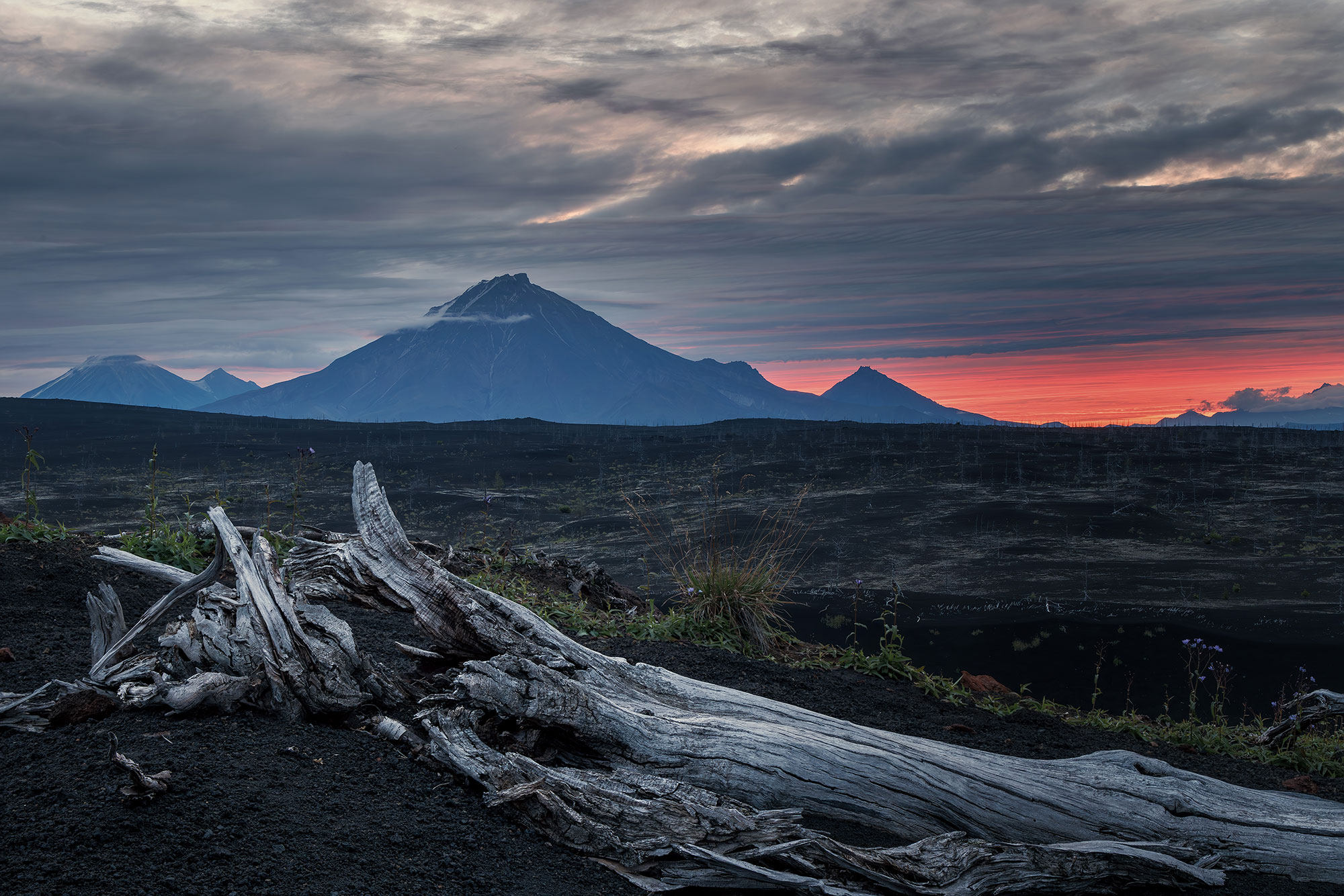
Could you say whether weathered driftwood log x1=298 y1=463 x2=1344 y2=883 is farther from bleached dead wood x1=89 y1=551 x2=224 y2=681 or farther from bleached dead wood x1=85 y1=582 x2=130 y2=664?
bleached dead wood x1=85 y1=582 x2=130 y2=664

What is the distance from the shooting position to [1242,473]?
56.5 m

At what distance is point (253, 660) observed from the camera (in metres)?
4.16

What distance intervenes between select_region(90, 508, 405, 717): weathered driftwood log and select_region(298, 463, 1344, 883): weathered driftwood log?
57 cm

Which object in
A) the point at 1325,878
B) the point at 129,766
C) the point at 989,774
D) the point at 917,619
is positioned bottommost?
the point at 917,619

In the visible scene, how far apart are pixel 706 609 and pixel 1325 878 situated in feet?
16.6

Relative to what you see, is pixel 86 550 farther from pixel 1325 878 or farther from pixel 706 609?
pixel 1325 878

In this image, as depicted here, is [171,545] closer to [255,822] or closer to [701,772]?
[255,822]

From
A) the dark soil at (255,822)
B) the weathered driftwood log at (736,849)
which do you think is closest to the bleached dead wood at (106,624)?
the dark soil at (255,822)

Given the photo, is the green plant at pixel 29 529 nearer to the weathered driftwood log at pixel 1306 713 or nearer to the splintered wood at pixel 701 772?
the splintered wood at pixel 701 772

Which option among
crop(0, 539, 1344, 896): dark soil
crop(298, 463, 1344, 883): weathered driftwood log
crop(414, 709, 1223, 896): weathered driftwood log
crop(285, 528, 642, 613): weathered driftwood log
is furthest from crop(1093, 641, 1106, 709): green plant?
crop(285, 528, 642, 613): weathered driftwood log

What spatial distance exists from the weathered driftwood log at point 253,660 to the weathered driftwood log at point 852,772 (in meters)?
0.57

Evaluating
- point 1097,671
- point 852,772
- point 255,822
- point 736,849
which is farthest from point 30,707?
point 1097,671

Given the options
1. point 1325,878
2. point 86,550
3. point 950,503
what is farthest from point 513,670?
point 950,503

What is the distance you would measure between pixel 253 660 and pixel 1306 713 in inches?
275
